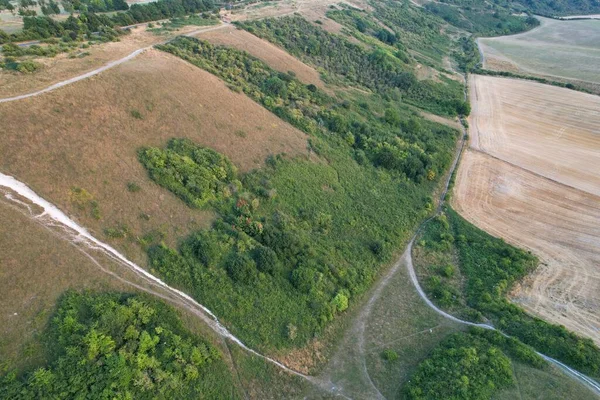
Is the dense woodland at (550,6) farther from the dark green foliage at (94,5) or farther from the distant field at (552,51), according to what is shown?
the dark green foliage at (94,5)

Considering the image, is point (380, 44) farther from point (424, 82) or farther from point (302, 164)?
point (302, 164)

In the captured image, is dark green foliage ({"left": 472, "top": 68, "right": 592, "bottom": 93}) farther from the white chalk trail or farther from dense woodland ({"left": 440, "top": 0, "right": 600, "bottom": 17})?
the white chalk trail

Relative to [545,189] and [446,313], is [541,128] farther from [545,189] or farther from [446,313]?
[446,313]

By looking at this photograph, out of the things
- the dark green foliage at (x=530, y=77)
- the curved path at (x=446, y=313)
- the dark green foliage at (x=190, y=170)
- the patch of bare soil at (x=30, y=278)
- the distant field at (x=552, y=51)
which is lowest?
the curved path at (x=446, y=313)

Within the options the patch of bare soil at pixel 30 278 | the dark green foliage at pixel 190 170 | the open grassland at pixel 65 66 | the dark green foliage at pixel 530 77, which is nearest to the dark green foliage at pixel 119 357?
the patch of bare soil at pixel 30 278

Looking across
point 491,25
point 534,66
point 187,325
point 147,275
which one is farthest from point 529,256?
point 491,25

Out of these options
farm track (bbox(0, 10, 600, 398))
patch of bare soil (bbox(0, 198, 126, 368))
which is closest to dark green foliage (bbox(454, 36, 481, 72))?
farm track (bbox(0, 10, 600, 398))

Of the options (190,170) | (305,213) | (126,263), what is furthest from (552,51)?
(126,263)
